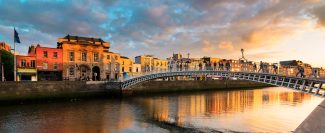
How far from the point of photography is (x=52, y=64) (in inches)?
1825

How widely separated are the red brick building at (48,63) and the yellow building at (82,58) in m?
0.99

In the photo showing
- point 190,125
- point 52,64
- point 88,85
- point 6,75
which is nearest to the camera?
point 190,125

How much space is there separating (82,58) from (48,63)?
19.7ft

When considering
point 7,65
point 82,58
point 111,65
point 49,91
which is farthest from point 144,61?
point 49,91

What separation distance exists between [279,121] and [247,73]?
5.71 metres

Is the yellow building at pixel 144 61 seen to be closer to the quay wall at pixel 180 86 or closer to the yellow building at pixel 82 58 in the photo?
the quay wall at pixel 180 86

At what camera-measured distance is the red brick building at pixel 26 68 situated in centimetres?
4288

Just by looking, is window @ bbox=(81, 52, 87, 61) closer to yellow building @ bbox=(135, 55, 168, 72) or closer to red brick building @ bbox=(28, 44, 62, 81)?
red brick building @ bbox=(28, 44, 62, 81)

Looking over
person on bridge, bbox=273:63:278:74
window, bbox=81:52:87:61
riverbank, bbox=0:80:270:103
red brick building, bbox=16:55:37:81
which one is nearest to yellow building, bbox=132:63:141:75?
riverbank, bbox=0:80:270:103

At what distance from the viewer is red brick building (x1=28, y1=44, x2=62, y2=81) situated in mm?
45062

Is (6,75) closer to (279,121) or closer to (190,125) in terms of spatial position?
(190,125)

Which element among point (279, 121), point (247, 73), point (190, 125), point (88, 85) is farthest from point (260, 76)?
point (88, 85)

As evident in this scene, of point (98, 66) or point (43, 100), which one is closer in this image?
point (43, 100)

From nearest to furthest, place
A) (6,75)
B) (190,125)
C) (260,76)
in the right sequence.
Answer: (190,125) → (260,76) → (6,75)
